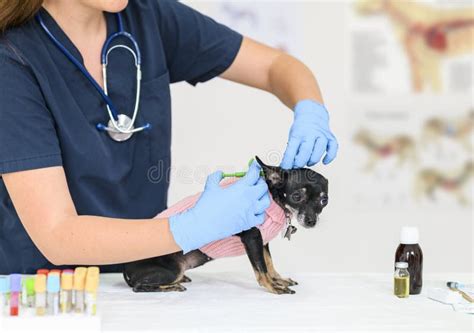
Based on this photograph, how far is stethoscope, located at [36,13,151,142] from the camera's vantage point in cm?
133

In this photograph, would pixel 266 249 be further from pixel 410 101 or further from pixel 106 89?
pixel 410 101

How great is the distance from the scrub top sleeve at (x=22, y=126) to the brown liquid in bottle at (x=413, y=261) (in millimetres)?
616

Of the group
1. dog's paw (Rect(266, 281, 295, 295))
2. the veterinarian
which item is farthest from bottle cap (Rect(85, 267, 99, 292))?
dog's paw (Rect(266, 281, 295, 295))

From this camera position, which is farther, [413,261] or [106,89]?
[106,89]

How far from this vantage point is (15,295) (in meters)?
0.99

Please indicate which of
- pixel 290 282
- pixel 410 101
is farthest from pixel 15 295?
pixel 410 101

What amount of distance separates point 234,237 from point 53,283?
1.17 ft

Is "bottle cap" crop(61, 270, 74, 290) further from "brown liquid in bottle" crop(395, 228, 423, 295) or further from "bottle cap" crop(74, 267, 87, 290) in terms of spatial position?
"brown liquid in bottle" crop(395, 228, 423, 295)

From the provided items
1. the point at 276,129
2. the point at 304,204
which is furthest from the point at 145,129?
the point at 276,129

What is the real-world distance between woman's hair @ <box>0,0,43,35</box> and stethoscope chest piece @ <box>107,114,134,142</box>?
0.82 ft

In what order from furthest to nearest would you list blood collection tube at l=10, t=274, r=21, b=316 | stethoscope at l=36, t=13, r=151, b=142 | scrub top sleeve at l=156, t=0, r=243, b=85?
scrub top sleeve at l=156, t=0, r=243, b=85 → stethoscope at l=36, t=13, r=151, b=142 → blood collection tube at l=10, t=274, r=21, b=316

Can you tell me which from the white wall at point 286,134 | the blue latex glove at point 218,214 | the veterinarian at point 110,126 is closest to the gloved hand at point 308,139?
the veterinarian at point 110,126

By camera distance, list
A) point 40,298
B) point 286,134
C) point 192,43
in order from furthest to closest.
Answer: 1. point 286,134
2. point 192,43
3. point 40,298

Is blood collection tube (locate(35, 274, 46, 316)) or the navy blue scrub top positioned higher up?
the navy blue scrub top
